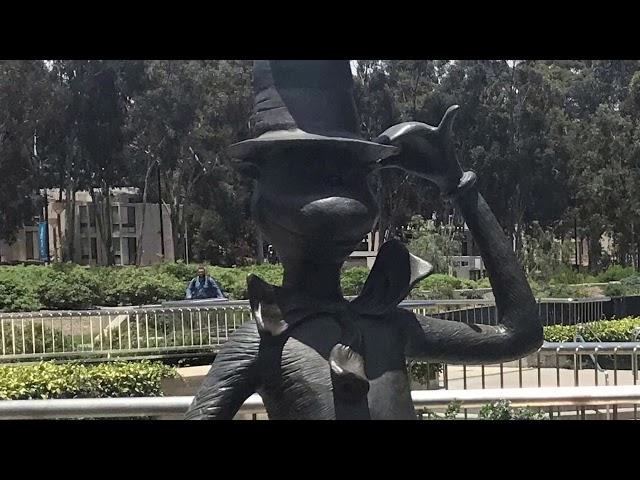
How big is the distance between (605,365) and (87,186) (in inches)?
1115

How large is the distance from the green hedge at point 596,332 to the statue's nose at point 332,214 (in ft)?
33.6

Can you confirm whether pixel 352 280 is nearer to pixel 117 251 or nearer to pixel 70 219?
pixel 70 219

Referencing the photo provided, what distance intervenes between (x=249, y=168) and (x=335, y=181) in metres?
0.29

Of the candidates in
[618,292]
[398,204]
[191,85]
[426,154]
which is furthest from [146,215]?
[426,154]

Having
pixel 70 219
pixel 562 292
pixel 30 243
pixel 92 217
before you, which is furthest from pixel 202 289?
pixel 30 243

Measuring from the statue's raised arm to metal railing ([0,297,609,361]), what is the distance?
9.28 metres

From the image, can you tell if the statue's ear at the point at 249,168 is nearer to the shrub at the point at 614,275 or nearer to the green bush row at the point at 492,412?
the green bush row at the point at 492,412

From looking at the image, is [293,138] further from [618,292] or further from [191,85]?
[191,85]

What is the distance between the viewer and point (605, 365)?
11320mm

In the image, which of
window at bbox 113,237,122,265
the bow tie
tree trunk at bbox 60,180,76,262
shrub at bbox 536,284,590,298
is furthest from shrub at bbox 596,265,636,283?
the bow tie

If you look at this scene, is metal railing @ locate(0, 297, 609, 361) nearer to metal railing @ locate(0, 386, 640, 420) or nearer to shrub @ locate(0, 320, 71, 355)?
shrub @ locate(0, 320, 71, 355)

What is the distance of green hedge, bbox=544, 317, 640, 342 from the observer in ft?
40.4

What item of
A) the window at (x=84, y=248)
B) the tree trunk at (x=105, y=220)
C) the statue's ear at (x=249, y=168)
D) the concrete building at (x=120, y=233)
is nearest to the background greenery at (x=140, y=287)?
the tree trunk at (x=105, y=220)

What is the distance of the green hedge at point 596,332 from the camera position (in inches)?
485
